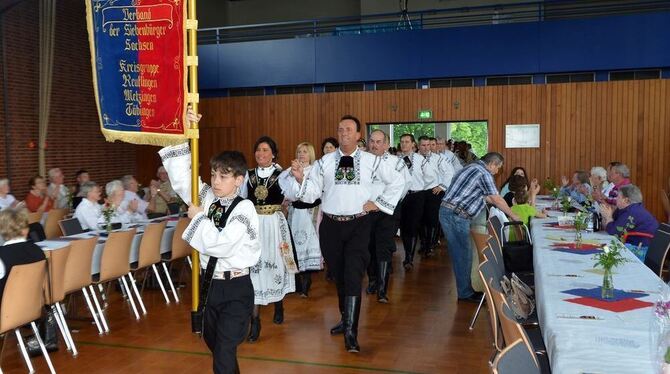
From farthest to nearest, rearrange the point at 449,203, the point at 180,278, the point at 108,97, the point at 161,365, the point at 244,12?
the point at 244,12, the point at 180,278, the point at 449,203, the point at 161,365, the point at 108,97

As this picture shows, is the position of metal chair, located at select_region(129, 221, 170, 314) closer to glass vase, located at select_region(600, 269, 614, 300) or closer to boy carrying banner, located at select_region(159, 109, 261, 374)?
boy carrying banner, located at select_region(159, 109, 261, 374)

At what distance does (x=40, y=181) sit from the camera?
9.80 meters

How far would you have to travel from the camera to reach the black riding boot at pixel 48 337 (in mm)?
5574

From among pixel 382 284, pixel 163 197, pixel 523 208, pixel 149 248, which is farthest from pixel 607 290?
pixel 163 197

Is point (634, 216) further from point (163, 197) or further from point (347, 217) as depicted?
point (163, 197)

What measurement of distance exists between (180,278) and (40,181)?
3.17m

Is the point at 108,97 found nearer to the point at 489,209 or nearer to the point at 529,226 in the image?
the point at 489,209

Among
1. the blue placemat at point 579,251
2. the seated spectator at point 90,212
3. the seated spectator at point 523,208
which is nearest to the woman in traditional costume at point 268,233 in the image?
the blue placemat at point 579,251

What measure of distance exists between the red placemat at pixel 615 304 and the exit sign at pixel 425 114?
36.0ft

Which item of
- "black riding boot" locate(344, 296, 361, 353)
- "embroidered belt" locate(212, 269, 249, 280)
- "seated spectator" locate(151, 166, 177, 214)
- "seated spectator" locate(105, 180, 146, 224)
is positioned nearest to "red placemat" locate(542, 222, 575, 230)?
"black riding boot" locate(344, 296, 361, 353)

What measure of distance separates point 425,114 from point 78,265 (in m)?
9.89

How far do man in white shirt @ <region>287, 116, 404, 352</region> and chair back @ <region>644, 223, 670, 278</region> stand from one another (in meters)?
2.39

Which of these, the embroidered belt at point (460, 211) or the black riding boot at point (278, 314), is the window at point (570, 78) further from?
the black riding boot at point (278, 314)

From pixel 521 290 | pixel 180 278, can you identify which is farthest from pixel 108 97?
pixel 180 278
